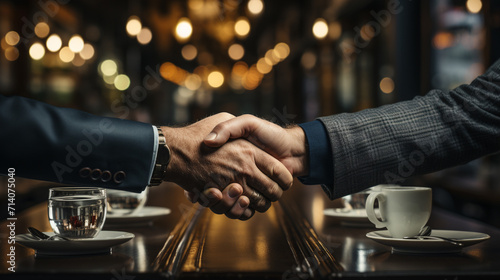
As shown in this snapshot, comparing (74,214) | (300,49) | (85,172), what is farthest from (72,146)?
(300,49)

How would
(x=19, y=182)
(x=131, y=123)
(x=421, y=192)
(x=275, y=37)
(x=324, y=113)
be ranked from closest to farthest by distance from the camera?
1. (x=421, y=192)
2. (x=131, y=123)
3. (x=19, y=182)
4. (x=324, y=113)
5. (x=275, y=37)

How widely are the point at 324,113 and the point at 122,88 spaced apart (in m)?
6.42

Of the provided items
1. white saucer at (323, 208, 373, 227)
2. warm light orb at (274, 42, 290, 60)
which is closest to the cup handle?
white saucer at (323, 208, 373, 227)

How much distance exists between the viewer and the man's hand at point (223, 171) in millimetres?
1844

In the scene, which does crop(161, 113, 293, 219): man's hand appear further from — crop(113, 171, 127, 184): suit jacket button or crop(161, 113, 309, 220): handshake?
crop(113, 171, 127, 184): suit jacket button

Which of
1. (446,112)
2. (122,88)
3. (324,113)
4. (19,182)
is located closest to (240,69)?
(122,88)

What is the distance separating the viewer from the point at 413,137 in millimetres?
1671

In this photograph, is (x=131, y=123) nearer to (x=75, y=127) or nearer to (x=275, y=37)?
(x=75, y=127)

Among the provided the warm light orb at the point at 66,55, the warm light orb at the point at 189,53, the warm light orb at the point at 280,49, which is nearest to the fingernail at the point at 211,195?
the warm light orb at the point at 66,55

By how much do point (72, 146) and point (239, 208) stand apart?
1.97 ft

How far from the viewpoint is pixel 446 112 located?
1667 mm

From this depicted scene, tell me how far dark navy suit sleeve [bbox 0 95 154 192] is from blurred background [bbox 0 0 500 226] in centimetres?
68

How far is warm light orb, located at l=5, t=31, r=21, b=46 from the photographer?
696 centimetres

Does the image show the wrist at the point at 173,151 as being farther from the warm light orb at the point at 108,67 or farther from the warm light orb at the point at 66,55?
the warm light orb at the point at 108,67
